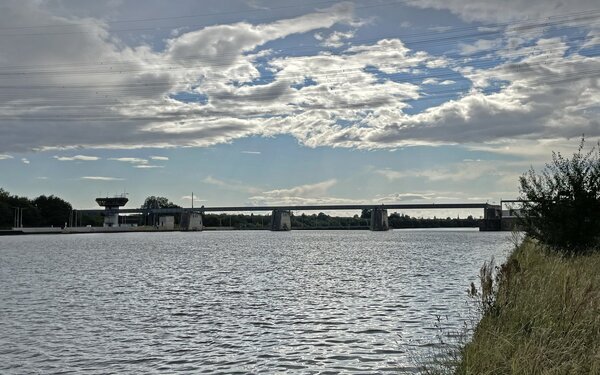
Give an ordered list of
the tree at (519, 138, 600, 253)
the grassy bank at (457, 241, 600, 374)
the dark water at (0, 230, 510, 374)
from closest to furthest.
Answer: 1. the grassy bank at (457, 241, 600, 374)
2. the dark water at (0, 230, 510, 374)
3. the tree at (519, 138, 600, 253)

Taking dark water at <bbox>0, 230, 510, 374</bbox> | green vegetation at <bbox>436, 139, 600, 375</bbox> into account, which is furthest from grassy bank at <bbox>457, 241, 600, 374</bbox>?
dark water at <bbox>0, 230, 510, 374</bbox>

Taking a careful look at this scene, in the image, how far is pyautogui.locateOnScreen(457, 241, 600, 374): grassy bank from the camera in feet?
38.5

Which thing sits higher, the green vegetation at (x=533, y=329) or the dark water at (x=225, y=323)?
the green vegetation at (x=533, y=329)

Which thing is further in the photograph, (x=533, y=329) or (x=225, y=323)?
(x=225, y=323)

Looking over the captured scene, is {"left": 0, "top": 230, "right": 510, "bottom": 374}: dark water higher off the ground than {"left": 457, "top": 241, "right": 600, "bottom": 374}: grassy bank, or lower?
lower

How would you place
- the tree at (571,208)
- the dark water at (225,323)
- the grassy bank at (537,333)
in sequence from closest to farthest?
the grassy bank at (537,333)
the dark water at (225,323)
the tree at (571,208)

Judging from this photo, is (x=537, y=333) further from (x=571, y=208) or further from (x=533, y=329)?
(x=571, y=208)

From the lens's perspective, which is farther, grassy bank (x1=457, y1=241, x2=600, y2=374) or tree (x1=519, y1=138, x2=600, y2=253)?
tree (x1=519, y1=138, x2=600, y2=253)

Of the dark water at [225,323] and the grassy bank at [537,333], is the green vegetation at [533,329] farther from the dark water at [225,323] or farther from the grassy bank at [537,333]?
the dark water at [225,323]

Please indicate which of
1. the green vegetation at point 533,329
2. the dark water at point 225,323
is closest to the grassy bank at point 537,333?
the green vegetation at point 533,329

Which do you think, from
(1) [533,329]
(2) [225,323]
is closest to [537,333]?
(1) [533,329]

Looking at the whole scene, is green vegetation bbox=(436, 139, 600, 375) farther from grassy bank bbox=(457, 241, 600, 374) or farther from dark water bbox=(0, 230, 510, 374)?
dark water bbox=(0, 230, 510, 374)

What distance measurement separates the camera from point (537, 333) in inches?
523

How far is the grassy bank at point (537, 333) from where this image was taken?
11.7 meters
